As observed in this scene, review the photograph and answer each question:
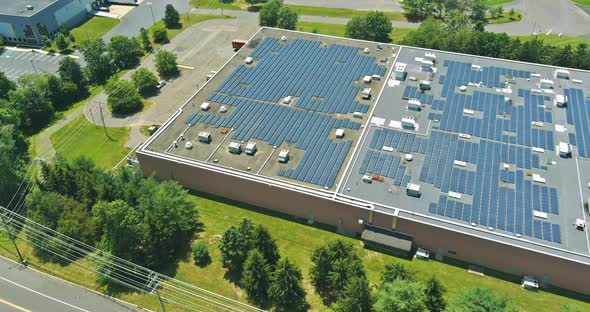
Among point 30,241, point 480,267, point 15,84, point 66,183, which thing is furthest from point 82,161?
point 480,267

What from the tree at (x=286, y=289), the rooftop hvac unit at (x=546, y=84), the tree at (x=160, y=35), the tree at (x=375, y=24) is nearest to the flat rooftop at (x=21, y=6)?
the tree at (x=160, y=35)

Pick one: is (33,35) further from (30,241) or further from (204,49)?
(30,241)

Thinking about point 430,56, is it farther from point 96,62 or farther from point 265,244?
point 96,62

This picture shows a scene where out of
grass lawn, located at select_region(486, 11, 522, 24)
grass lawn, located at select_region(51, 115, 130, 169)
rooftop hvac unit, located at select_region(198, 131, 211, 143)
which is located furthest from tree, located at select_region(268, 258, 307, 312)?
grass lawn, located at select_region(486, 11, 522, 24)

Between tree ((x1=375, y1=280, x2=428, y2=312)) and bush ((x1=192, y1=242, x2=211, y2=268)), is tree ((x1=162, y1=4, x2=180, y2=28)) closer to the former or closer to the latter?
bush ((x1=192, y1=242, x2=211, y2=268))

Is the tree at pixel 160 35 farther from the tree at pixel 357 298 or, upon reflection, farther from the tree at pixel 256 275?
the tree at pixel 357 298

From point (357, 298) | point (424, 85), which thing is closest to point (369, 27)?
point (424, 85)

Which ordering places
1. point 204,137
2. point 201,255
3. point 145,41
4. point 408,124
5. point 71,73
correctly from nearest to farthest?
point 201,255, point 204,137, point 408,124, point 71,73, point 145,41
